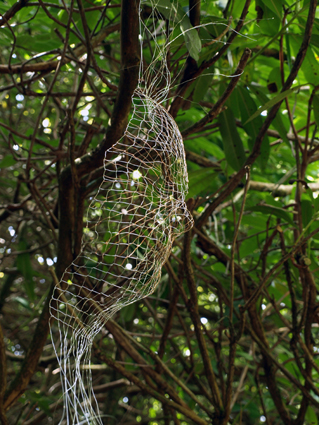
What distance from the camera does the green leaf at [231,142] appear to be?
3.16 feet

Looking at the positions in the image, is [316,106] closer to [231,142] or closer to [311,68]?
[311,68]

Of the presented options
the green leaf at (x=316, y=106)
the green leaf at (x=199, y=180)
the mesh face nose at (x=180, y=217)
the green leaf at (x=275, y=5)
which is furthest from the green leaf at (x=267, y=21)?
the mesh face nose at (x=180, y=217)

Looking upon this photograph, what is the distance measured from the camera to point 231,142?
965mm

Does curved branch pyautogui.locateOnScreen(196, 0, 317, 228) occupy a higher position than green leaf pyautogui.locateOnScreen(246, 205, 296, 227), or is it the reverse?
curved branch pyautogui.locateOnScreen(196, 0, 317, 228)

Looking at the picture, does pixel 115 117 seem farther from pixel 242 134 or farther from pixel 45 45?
pixel 242 134

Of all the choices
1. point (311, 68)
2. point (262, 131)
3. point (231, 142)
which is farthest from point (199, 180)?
point (311, 68)

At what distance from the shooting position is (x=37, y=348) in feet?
2.67

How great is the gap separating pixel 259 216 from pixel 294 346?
348 mm

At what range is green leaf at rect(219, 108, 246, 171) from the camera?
962 millimetres

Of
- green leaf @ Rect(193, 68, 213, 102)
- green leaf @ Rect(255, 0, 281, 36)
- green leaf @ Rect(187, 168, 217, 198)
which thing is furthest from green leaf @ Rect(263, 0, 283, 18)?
green leaf @ Rect(187, 168, 217, 198)

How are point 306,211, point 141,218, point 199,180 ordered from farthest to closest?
1. point 199,180
2. point 306,211
3. point 141,218

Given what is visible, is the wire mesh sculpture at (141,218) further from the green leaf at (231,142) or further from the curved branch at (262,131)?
the green leaf at (231,142)

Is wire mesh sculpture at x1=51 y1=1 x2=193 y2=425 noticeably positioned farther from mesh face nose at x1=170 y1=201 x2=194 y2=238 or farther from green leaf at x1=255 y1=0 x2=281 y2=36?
green leaf at x1=255 y1=0 x2=281 y2=36

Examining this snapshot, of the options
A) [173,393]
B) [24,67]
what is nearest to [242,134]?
[24,67]
